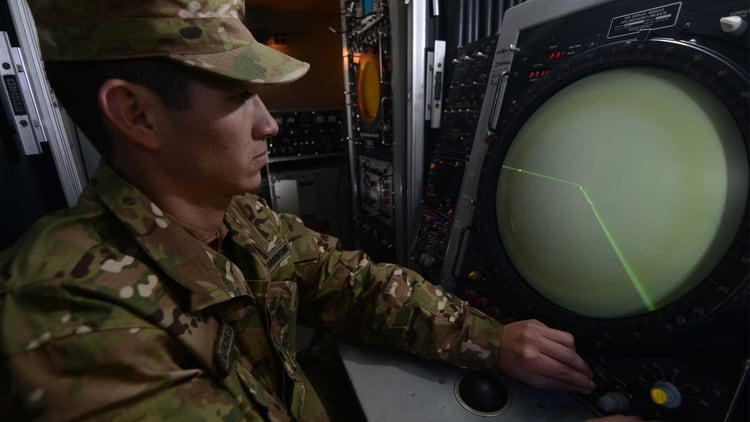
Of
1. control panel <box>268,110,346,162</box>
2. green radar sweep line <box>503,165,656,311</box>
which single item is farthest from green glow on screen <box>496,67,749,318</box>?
control panel <box>268,110,346,162</box>

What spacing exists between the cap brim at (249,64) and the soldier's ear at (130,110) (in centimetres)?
9

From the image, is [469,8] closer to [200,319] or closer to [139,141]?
[139,141]

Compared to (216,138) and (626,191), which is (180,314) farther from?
(626,191)

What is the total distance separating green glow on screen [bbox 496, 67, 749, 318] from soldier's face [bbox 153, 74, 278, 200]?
23.9 inches

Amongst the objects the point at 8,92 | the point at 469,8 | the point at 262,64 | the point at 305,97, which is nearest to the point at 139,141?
the point at 262,64

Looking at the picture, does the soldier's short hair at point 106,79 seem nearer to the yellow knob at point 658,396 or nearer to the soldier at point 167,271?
the soldier at point 167,271

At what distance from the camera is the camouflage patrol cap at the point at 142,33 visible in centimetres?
58

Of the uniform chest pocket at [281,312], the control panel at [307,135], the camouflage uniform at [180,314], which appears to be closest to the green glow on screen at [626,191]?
the camouflage uniform at [180,314]

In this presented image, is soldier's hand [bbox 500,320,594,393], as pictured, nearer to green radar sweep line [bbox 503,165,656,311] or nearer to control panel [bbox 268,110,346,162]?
green radar sweep line [bbox 503,165,656,311]

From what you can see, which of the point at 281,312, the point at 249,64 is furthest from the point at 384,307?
the point at 249,64

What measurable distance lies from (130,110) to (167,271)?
0.30 metres

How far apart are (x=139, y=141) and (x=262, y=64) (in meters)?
0.27

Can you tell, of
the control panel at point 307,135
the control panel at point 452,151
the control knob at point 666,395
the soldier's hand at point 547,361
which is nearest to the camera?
the control knob at point 666,395

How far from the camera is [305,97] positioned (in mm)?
3863
